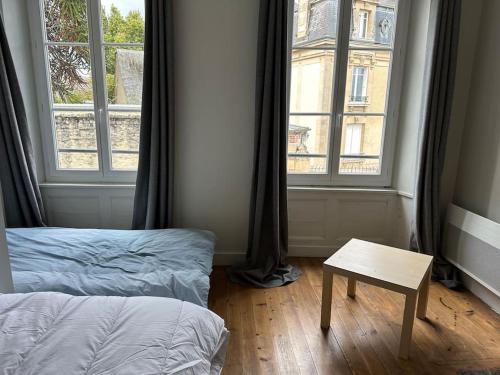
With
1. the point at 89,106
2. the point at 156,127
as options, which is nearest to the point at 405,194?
the point at 156,127

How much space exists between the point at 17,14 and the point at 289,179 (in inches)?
96.8

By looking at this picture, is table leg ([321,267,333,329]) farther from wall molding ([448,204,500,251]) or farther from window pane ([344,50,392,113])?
window pane ([344,50,392,113])

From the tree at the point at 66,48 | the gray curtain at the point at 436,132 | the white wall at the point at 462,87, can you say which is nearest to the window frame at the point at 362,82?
the gray curtain at the point at 436,132

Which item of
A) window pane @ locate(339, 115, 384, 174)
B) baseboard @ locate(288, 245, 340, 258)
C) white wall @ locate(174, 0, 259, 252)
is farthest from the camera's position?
baseboard @ locate(288, 245, 340, 258)

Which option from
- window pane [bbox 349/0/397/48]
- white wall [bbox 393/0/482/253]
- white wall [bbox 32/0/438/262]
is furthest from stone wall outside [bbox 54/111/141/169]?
white wall [bbox 393/0/482/253]

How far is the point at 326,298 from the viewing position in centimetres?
195

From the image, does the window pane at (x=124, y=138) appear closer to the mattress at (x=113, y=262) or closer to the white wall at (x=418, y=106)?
the mattress at (x=113, y=262)

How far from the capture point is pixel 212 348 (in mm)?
1110

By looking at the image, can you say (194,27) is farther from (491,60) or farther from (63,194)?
(491,60)

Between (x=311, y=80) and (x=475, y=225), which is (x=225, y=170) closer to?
(x=311, y=80)

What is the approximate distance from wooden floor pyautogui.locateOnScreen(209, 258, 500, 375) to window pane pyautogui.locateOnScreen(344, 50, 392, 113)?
147 cm

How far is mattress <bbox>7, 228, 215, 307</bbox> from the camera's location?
1.71m

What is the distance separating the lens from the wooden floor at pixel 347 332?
1711mm

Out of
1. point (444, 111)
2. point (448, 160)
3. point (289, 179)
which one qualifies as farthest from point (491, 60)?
point (289, 179)
